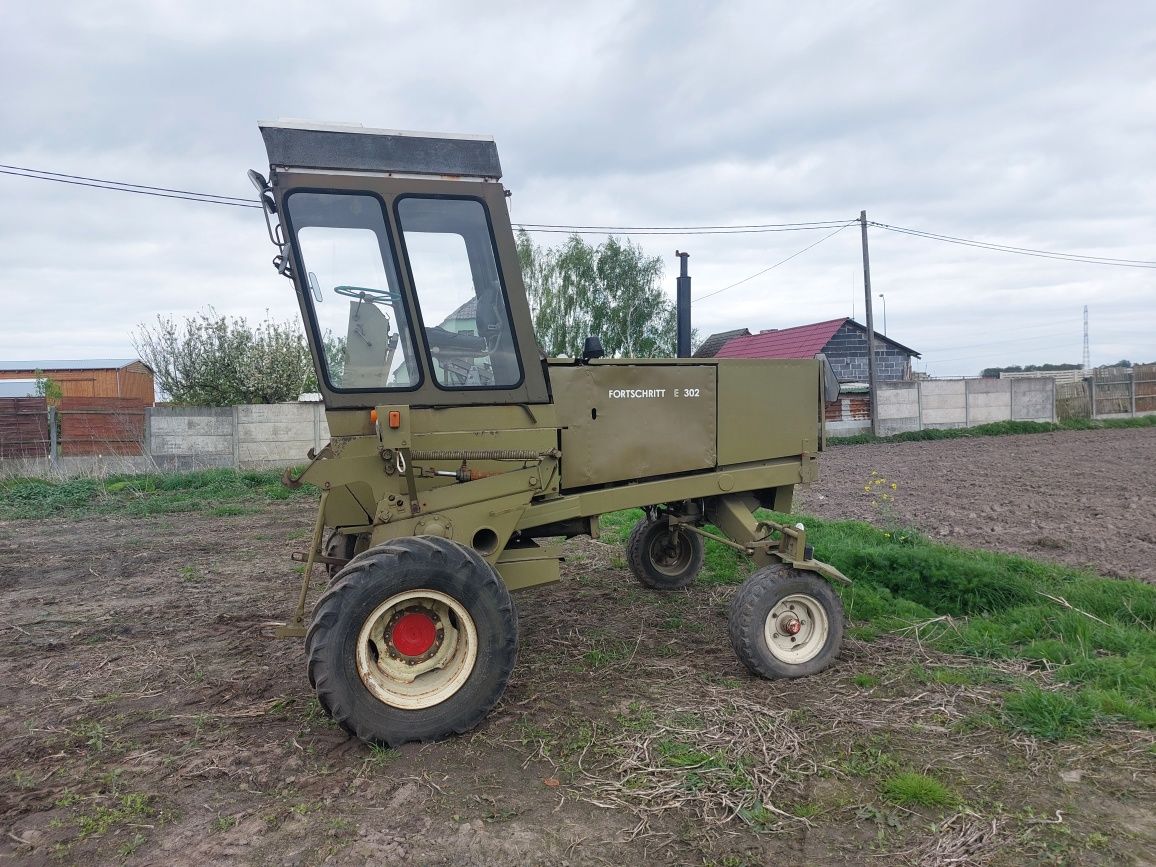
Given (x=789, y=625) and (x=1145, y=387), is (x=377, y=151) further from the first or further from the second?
(x=1145, y=387)

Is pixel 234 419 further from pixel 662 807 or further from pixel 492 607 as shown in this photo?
pixel 662 807

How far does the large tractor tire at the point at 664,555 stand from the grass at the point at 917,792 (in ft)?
11.1

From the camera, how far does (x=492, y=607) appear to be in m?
3.77

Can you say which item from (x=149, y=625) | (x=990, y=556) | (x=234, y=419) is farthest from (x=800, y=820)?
(x=234, y=419)

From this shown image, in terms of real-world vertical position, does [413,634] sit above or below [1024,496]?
above

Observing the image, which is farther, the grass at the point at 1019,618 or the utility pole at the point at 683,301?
the utility pole at the point at 683,301

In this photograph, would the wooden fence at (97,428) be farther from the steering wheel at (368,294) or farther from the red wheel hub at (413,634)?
the red wheel hub at (413,634)

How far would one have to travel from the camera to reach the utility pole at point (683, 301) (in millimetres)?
4914

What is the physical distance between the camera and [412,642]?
12.4 ft

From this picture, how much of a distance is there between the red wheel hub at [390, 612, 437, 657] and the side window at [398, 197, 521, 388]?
1.22 meters

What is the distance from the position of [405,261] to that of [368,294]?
261 mm

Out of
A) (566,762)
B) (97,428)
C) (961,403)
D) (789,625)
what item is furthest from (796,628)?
(961,403)

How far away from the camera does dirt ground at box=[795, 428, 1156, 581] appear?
755cm

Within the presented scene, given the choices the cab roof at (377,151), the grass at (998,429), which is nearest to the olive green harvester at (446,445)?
the cab roof at (377,151)
